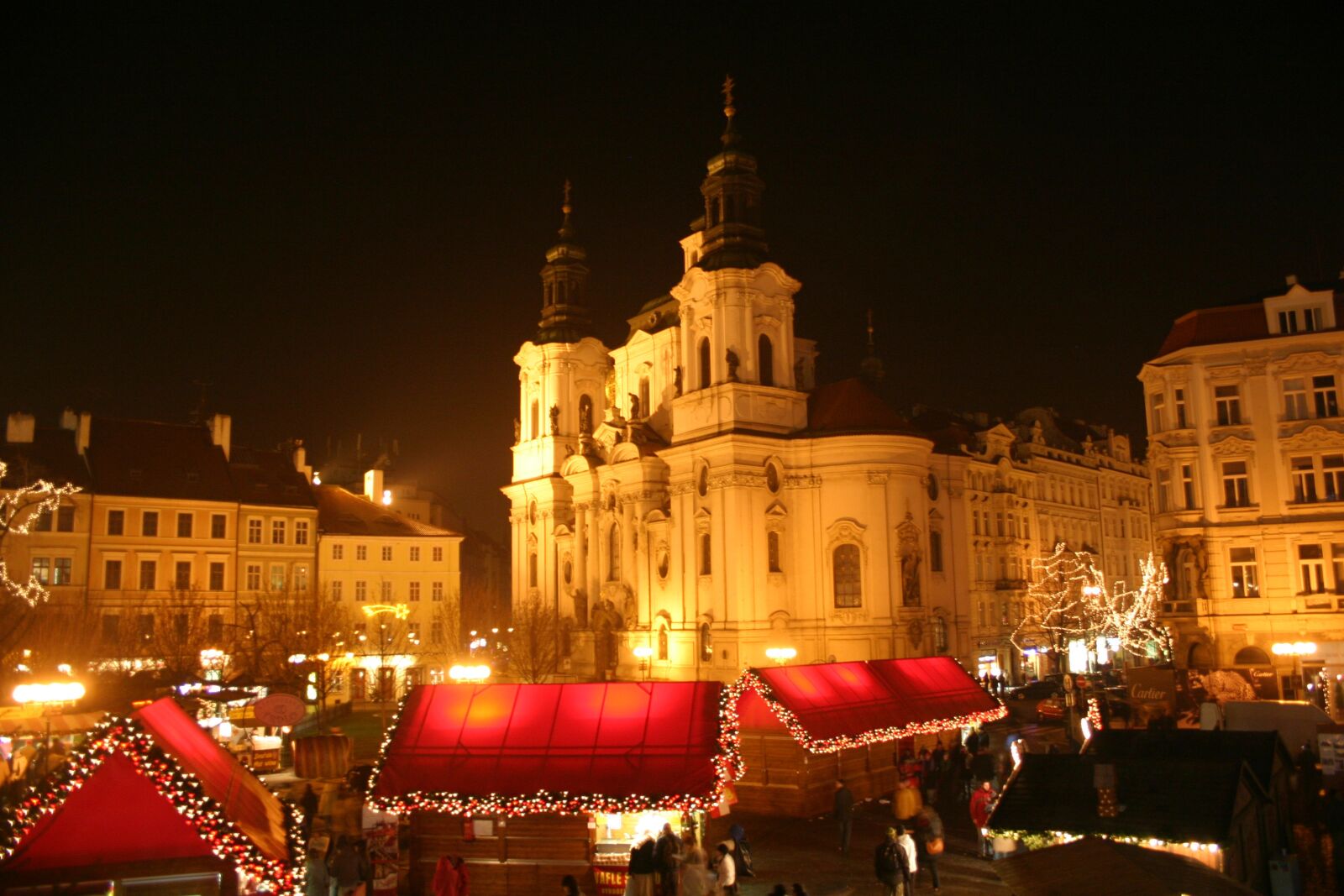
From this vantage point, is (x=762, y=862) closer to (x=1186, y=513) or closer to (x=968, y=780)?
(x=968, y=780)

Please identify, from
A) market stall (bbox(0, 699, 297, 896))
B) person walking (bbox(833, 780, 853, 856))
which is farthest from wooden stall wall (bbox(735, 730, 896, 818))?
Answer: market stall (bbox(0, 699, 297, 896))

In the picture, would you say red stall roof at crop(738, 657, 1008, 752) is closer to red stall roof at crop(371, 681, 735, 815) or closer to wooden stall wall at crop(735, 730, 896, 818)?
wooden stall wall at crop(735, 730, 896, 818)

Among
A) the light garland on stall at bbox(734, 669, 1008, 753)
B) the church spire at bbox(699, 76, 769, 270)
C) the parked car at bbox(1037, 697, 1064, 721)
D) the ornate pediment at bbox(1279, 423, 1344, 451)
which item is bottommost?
the parked car at bbox(1037, 697, 1064, 721)

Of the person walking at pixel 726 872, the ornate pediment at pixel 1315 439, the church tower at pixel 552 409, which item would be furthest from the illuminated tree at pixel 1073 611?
the person walking at pixel 726 872

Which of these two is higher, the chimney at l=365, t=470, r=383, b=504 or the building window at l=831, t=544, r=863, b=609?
the chimney at l=365, t=470, r=383, b=504

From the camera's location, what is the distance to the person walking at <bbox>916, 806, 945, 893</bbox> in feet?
59.6

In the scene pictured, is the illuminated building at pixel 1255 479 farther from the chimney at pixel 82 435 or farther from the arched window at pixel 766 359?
the chimney at pixel 82 435

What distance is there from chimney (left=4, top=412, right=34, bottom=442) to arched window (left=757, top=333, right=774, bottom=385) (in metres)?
34.0

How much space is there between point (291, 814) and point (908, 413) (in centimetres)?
5891

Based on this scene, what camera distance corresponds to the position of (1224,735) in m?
17.2

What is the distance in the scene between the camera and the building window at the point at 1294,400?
130 feet

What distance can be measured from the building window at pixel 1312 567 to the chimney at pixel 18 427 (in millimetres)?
53375

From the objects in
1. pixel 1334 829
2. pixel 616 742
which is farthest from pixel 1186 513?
pixel 616 742

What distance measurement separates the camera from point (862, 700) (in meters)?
25.2
